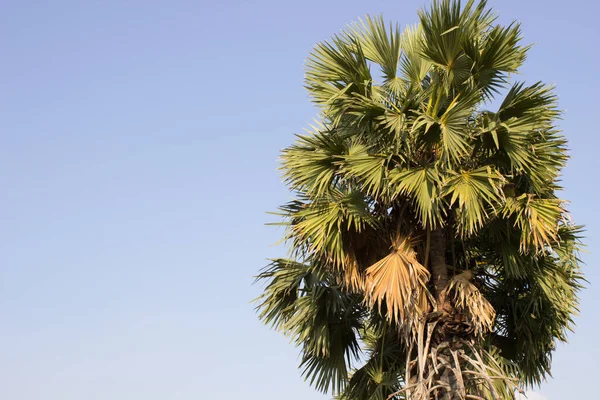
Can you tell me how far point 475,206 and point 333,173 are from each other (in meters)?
1.88

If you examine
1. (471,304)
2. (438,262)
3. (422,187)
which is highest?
(422,187)

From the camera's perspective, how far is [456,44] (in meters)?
9.23

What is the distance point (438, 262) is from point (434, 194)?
1.22m

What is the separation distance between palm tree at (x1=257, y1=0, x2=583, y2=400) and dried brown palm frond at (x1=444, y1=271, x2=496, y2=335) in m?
0.02

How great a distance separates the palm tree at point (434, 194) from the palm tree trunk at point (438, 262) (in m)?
0.02

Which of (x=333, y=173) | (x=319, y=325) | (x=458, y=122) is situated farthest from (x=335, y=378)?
(x=458, y=122)

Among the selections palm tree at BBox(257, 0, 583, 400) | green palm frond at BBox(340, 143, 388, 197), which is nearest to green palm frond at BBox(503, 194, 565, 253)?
palm tree at BBox(257, 0, 583, 400)

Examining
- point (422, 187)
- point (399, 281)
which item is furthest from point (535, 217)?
point (399, 281)

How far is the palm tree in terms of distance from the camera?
357 inches

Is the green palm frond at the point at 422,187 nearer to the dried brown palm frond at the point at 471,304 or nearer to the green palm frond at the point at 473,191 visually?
the green palm frond at the point at 473,191

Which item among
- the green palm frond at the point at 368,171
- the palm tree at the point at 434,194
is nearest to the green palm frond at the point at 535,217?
the palm tree at the point at 434,194

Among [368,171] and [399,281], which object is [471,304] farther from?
[368,171]

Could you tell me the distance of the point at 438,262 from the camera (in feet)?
31.9

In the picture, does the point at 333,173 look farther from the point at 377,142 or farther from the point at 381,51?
the point at 381,51
